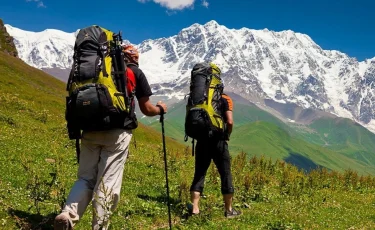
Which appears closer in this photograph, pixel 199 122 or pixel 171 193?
pixel 199 122

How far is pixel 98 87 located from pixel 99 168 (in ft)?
5.01

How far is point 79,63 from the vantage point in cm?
714

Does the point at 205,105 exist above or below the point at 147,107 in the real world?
above

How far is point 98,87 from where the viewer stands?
691 cm

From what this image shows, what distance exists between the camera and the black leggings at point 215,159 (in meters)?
11.0

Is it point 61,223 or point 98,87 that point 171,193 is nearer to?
point 61,223

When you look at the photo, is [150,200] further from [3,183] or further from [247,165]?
[247,165]

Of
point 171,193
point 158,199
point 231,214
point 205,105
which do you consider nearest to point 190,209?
point 231,214

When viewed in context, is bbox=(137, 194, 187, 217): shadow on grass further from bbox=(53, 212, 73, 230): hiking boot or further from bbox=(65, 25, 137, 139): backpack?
bbox=(53, 212, 73, 230): hiking boot

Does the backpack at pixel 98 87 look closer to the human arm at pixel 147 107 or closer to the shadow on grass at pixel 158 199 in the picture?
the human arm at pixel 147 107

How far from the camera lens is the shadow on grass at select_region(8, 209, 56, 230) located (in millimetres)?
7738

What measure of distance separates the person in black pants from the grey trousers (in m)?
3.78

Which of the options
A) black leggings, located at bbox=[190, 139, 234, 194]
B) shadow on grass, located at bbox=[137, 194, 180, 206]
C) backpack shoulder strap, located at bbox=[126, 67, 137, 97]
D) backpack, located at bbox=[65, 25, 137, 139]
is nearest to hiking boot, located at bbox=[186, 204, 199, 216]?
black leggings, located at bbox=[190, 139, 234, 194]

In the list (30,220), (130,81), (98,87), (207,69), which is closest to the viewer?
(98,87)
